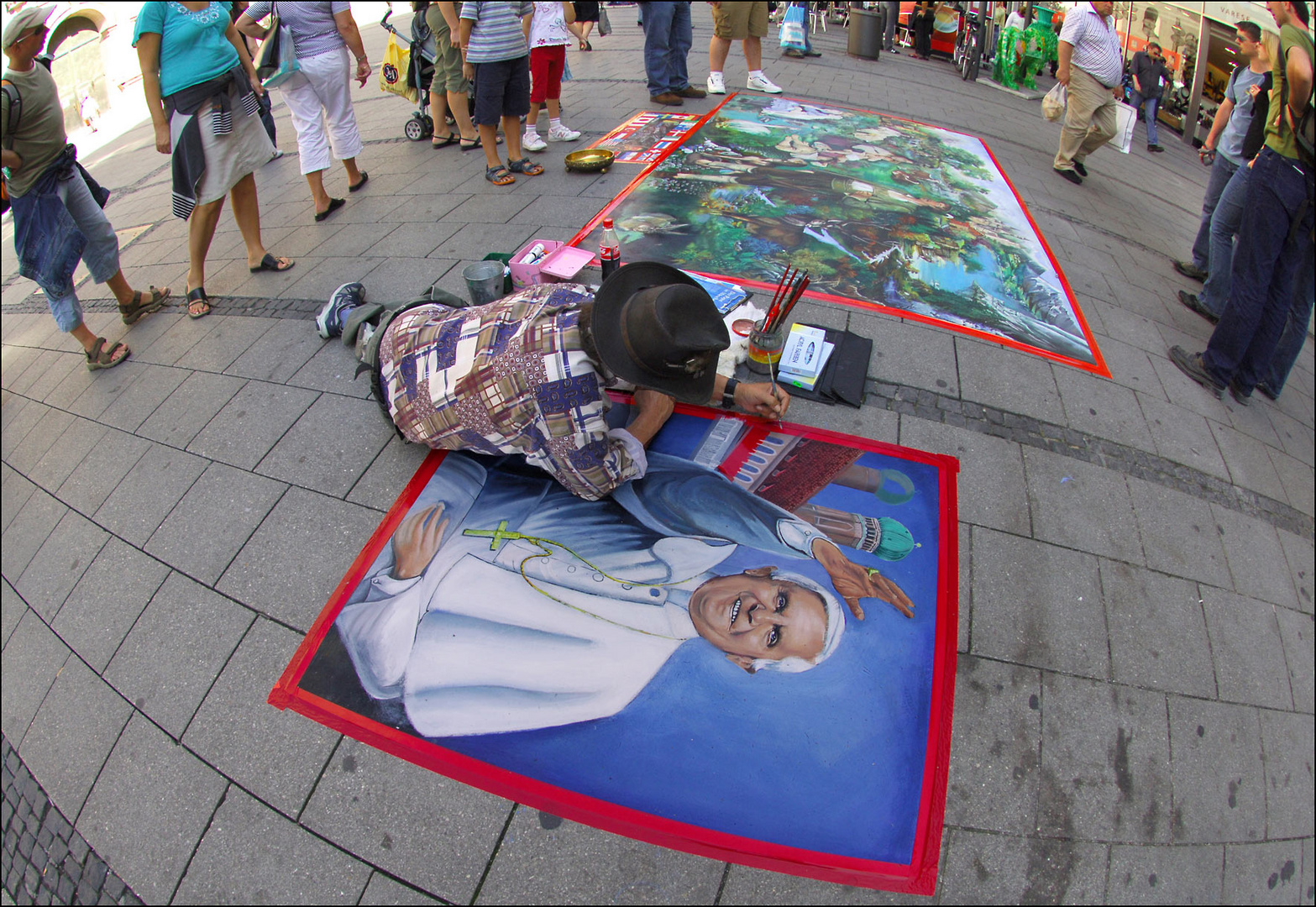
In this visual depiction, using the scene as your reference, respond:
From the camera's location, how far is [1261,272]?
3.27 meters

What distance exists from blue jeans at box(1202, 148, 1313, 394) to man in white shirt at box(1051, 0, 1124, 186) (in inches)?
123

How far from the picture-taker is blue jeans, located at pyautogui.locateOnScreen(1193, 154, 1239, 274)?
4541 millimetres

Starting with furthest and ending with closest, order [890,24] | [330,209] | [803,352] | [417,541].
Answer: [890,24] < [330,209] < [803,352] < [417,541]

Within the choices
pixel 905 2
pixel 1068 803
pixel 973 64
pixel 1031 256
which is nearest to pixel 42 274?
pixel 1068 803

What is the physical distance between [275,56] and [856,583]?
4.75m

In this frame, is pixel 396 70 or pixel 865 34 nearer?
pixel 396 70

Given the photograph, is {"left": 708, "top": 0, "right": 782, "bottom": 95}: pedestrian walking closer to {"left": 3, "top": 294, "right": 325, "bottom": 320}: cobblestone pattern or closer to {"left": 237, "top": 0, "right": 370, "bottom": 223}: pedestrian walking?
{"left": 237, "top": 0, "right": 370, "bottom": 223}: pedestrian walking

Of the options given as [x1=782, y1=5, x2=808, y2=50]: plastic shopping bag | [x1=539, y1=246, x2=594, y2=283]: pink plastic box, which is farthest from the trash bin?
[x1=539, y1=246, x2=594, y2=283]: pink plastic box

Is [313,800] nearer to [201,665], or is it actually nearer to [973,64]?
[201,665]

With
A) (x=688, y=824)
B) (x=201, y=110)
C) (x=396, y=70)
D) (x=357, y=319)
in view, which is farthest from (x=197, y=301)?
(x=688, y=824)

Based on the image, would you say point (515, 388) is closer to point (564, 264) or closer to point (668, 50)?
point (564, 264)

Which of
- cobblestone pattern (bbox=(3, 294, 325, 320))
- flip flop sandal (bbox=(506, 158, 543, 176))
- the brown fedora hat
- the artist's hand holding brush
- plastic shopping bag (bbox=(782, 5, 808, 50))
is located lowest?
cobblestone pattern (bbox=(3, 294, 325, 320))

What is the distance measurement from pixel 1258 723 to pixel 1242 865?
502 mm

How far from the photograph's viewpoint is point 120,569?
247cm
